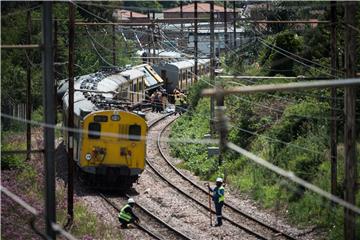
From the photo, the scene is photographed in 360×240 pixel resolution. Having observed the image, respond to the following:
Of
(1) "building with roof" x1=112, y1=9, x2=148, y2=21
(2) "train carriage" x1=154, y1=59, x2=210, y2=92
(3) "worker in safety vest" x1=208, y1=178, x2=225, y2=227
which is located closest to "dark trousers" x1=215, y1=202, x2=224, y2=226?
(3) "worker in safety vest" x1=208, y1=178, x2=225, y2=227

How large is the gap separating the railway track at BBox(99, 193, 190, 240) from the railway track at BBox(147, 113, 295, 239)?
164 cm

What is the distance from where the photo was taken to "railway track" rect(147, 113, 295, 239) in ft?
62.4

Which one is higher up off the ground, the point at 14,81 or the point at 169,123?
the point at 14,81

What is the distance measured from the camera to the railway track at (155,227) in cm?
1900

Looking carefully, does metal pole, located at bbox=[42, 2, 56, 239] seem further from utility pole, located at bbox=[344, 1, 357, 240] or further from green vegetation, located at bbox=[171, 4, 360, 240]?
green vegetation, located at bbox=[171, 4, 360, 240]

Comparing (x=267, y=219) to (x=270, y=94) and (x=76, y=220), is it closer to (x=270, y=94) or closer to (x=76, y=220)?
(x=76, y=220)

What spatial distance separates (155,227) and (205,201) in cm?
326

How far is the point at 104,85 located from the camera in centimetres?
2961

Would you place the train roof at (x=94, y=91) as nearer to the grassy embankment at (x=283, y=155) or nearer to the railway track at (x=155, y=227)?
the railway track at (x=155, y=227)

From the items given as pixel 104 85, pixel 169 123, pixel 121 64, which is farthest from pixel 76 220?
pixel 121 64

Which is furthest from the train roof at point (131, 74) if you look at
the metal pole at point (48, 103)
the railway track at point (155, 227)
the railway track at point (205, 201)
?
the metal pole at point (48, 103)

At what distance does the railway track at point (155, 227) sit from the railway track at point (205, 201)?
1640 mm

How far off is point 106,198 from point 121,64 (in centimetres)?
3253

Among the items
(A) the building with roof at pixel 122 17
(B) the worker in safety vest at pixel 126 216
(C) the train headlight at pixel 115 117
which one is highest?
(A) the building with roof at pixel 122 17
